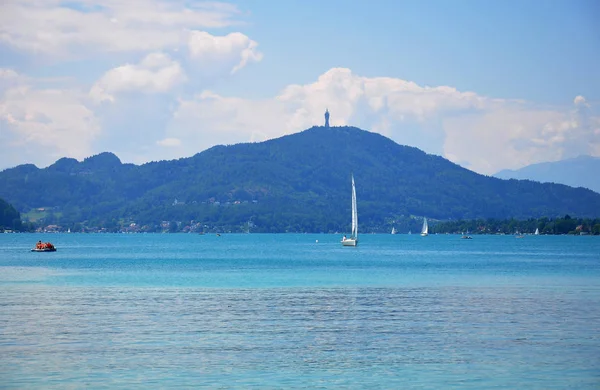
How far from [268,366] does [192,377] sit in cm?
416

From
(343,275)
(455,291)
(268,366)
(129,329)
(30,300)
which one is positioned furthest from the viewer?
(343,275)

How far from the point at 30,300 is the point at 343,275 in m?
47.0

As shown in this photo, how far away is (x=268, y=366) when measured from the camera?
132 ft

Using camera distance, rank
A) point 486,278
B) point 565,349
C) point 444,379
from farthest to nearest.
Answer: point 486,278
point 565,349
point 444,379

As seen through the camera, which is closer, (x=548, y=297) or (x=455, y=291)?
(x=548, y=297)

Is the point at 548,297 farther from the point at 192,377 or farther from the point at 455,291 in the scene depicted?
the point at 192,377

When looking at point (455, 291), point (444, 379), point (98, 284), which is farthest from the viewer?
point (98, 284)

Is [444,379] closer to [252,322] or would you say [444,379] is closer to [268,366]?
[268,366]

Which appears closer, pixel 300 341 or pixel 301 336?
pixel 300 341

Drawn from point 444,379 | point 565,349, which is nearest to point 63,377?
point 444,379

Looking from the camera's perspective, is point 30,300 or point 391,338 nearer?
point 391,338

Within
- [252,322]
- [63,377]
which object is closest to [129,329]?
[252,322]

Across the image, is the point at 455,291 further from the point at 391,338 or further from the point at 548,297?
the point at 391,338

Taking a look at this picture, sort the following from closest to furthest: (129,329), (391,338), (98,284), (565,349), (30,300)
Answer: (565,349), (391,338), (129,329), (30,300), (98,284)
